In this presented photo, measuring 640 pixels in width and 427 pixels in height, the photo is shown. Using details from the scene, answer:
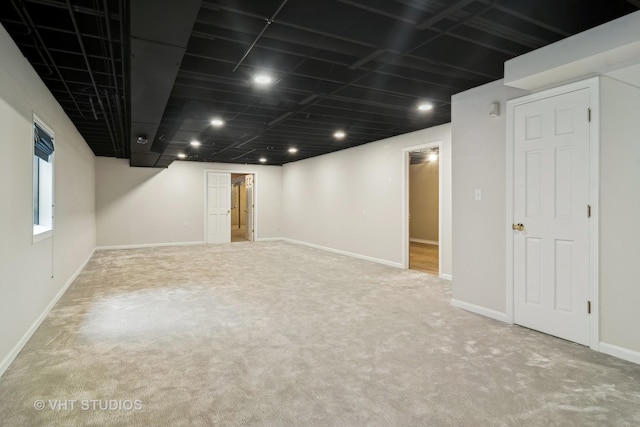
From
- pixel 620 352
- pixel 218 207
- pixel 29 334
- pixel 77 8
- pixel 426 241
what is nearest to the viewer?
pixel 77 8

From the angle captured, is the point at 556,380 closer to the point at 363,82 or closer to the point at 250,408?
the point at 250,408

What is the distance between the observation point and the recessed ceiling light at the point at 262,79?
3432 mm

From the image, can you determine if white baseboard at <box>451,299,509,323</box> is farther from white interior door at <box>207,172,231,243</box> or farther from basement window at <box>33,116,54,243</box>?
white interior door at <box>207,172,231,243</box>

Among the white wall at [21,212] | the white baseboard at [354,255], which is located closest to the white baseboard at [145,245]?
the white baseboard at [354,255]

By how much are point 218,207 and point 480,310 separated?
27.1ft

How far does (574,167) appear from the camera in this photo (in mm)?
2912

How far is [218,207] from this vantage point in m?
10.3

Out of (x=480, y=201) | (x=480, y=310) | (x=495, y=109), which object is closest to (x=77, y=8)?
(x=495, y=109)

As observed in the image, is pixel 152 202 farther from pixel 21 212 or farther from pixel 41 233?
pixel 21 212

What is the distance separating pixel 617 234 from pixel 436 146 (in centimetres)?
327

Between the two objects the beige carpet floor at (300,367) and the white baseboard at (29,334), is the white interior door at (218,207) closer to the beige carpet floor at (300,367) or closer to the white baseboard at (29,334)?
the white baseboard at (29,334)

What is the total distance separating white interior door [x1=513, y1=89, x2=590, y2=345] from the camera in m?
2.88

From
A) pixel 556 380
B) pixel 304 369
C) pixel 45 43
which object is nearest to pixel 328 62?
pixel 45 43

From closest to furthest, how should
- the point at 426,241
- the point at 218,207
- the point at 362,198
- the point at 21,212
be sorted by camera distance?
the point at 21,212 < the point at 362,198 < the point at 218,207 < the point at 426,241
